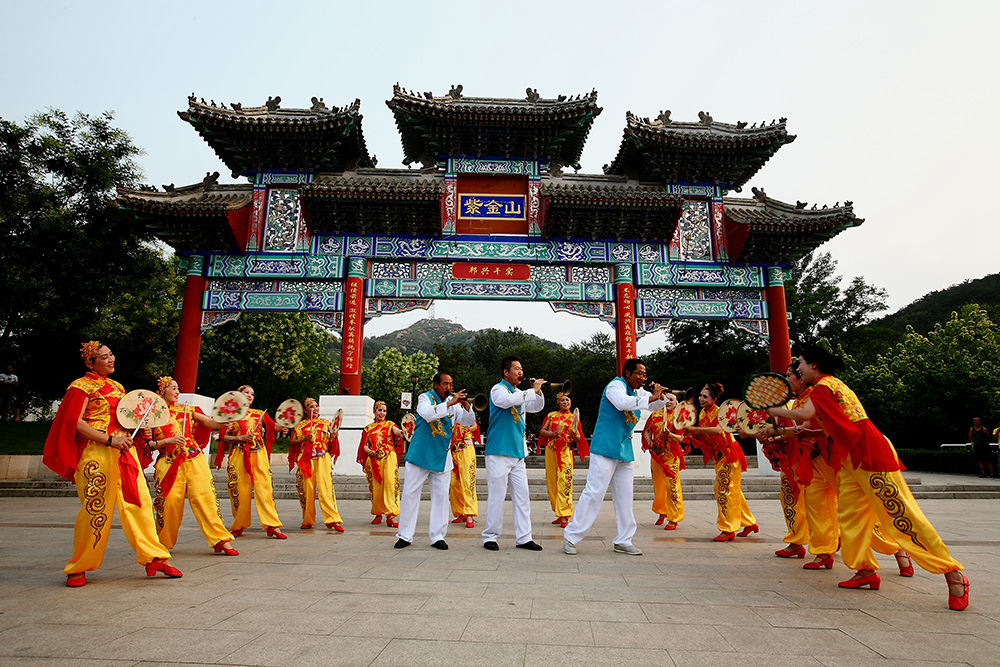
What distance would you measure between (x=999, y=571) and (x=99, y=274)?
16.9 m

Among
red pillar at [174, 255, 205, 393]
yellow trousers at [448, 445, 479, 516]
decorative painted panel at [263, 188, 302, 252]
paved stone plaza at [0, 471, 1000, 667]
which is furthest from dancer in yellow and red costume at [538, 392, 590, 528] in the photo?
red pillar at [174, 255, 205, 393]

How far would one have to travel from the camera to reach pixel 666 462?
7414mm

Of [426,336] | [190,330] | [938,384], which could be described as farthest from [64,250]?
[426,336]

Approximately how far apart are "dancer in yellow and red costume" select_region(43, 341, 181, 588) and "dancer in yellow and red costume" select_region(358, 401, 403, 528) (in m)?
3.72

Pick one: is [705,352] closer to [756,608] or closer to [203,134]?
[203,134]

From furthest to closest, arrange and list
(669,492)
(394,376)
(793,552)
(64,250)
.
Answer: (394,376)
(64,250)
(669,492)
(793,552)

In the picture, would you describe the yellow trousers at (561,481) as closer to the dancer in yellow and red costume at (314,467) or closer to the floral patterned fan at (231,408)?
the dancer in yellow and red costume at (314,467)

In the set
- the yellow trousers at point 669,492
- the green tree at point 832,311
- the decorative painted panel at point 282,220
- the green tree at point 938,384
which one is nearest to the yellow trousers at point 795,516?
the yellow trousers at point 669,492

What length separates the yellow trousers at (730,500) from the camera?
6223 mm

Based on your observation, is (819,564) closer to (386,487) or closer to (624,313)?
(386,487)

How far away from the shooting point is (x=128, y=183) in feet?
49.5

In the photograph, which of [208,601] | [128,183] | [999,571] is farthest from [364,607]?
[128,183]

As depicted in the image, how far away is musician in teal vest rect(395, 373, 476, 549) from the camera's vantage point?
557 cm

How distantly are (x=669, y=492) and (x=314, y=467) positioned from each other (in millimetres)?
4408
